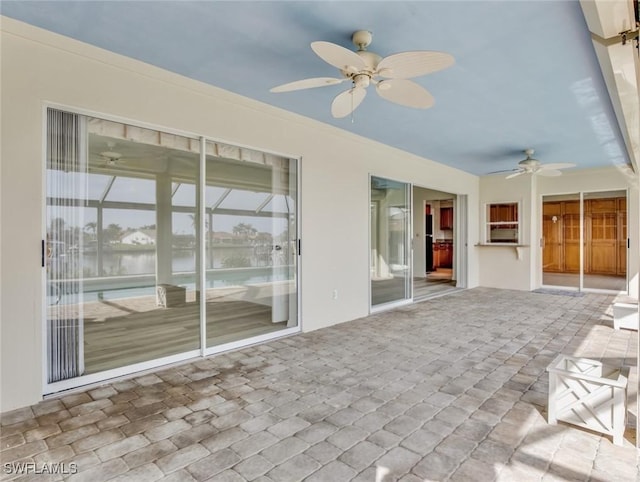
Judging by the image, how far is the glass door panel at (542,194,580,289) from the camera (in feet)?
34.7

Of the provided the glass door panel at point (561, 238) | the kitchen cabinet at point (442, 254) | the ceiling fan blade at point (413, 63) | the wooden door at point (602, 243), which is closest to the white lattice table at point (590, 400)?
the ceiling fan blade at point (413, 63)

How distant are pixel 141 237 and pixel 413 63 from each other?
2887mm

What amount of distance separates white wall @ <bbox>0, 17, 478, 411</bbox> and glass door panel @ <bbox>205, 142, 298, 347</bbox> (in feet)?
0.58

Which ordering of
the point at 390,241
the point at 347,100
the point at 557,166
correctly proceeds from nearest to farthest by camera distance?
the point at 347,100 < the point at 557,166 < the point at 390,241

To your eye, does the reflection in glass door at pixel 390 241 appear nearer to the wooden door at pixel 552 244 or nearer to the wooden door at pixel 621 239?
the wooden door at pixel 621 239

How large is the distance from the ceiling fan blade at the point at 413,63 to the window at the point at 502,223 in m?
6.69

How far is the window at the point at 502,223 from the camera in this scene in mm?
7992

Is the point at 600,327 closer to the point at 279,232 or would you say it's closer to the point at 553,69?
the point at 553,69

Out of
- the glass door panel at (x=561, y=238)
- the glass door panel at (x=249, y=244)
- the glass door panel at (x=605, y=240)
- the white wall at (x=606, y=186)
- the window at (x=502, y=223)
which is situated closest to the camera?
the glass door panel at (x=249, y=244)

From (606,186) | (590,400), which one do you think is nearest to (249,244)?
(590,400)

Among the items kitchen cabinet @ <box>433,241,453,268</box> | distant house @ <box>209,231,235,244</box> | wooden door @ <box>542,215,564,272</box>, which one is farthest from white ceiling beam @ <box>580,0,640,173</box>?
kitchen cabinet @ <box>433,241,453,268</box>

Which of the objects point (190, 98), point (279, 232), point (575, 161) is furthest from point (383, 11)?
point (575, 161)

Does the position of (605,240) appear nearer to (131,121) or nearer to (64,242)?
(131,121)

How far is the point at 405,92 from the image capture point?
2699 mm
